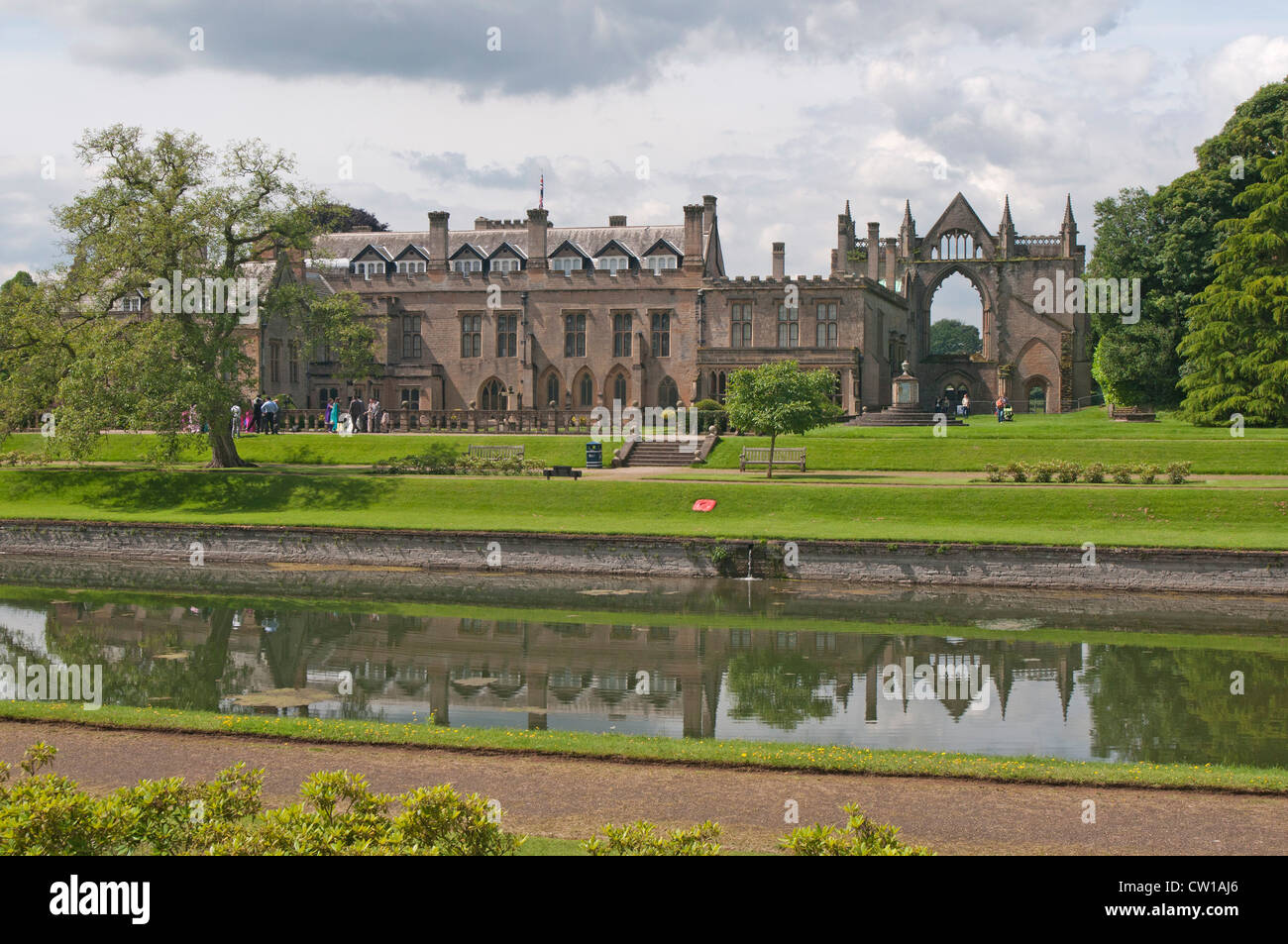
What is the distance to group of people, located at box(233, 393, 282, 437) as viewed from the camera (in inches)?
2035

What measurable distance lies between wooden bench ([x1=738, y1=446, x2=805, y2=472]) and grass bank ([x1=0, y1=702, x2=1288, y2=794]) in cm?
2851

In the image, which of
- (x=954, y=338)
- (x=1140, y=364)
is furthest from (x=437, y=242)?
(x=954, y=338)

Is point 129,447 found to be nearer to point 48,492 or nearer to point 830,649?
point 48,492

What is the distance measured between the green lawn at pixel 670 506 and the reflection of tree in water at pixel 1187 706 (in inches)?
292

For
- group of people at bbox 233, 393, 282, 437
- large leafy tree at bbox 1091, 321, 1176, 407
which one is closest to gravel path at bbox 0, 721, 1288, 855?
group of people at bbox 233, 393, 282, 437

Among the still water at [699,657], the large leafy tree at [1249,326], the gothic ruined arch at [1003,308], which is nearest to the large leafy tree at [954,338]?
the gothic ruined arch at [1003,308]

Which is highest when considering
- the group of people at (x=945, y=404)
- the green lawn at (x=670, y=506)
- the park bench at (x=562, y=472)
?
the group of people at (x=945, y=404)

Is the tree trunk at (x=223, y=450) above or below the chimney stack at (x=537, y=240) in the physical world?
below

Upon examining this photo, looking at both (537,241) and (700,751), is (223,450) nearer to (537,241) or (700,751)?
(537,241)

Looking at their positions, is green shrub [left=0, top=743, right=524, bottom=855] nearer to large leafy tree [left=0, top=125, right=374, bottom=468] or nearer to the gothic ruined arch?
large leafy tree [left=0, top=125, right=374, bottom=468]

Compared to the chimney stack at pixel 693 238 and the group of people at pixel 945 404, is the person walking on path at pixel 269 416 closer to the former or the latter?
the chimney stack at pixel 693 238

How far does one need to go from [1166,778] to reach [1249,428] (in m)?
39.1

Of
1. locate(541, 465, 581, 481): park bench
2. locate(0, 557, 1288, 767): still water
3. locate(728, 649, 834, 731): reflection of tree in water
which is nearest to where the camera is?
locate(0, 557, 1288, 767): still water

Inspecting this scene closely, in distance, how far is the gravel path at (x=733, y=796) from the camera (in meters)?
10.1
